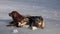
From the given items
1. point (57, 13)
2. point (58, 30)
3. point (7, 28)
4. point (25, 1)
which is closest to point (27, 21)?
point (7, 28)

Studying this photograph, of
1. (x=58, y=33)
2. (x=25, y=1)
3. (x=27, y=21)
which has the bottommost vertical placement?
(x=58, y=33)

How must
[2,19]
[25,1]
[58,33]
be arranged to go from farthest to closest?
[25,1]
[2,19]
[58,33]

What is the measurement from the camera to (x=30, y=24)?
1888mm

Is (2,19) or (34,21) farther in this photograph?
(2,19)

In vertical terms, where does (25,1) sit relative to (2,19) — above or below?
above

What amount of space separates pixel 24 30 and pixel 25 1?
141 cm

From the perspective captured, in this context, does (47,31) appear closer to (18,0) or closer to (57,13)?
(57,13)

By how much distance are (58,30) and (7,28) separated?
539mm

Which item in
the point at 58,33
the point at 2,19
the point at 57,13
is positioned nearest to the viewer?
the point at 58,33

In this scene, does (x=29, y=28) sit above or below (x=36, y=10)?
below

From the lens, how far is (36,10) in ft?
8.50

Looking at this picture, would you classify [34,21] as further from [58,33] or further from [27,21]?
[58,33]

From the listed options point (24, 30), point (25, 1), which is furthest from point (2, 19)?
point (25, 1)

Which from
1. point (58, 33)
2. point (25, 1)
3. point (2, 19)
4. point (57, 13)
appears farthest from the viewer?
point (25, 1)
